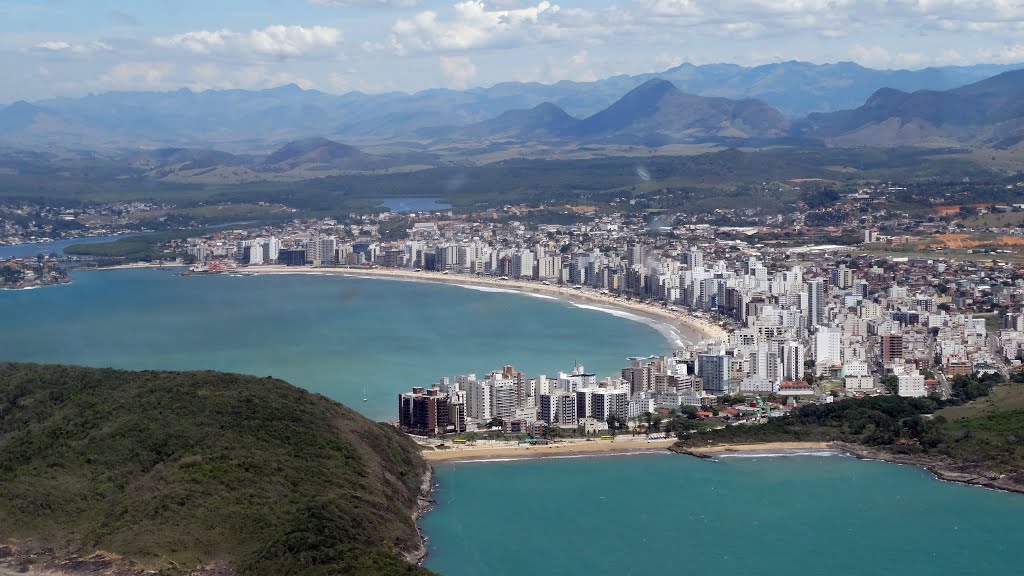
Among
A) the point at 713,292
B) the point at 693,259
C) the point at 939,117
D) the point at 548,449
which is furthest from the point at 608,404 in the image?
the point at 939,117

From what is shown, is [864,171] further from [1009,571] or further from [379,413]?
[1009,571]

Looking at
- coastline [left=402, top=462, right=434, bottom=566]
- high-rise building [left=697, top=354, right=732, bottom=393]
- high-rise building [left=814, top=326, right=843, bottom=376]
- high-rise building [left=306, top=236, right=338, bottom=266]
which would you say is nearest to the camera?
coastline [left=402, top=462, right=434, bottom=566]

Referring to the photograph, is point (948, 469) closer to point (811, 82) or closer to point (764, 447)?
point (764, 447)

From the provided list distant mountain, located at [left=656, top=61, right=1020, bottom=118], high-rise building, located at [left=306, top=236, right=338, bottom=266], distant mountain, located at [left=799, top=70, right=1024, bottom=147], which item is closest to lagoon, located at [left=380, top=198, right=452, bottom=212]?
high-rise building, located at [left=306, top=236, right=338, bottom=266]

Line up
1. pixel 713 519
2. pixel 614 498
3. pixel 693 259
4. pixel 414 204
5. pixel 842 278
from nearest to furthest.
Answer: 1. pixel 713 519
2. pixel 614 498
3. pixel 842 278
4. pixel 693 259
5. pixel 414 204

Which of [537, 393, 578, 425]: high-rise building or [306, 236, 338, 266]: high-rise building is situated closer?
[537, 393, 578, 425]: high-rise building

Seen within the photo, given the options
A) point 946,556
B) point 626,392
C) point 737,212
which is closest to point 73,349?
point 626,392

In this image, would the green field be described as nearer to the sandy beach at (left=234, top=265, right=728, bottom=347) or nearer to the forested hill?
the sandy beach at (left=234, top=265, right=728, bottom=347)

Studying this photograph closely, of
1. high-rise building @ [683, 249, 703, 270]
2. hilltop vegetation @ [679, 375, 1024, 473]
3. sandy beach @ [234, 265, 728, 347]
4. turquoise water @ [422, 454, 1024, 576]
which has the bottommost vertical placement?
turquoise water @ [422, 454, 1024, 576]
